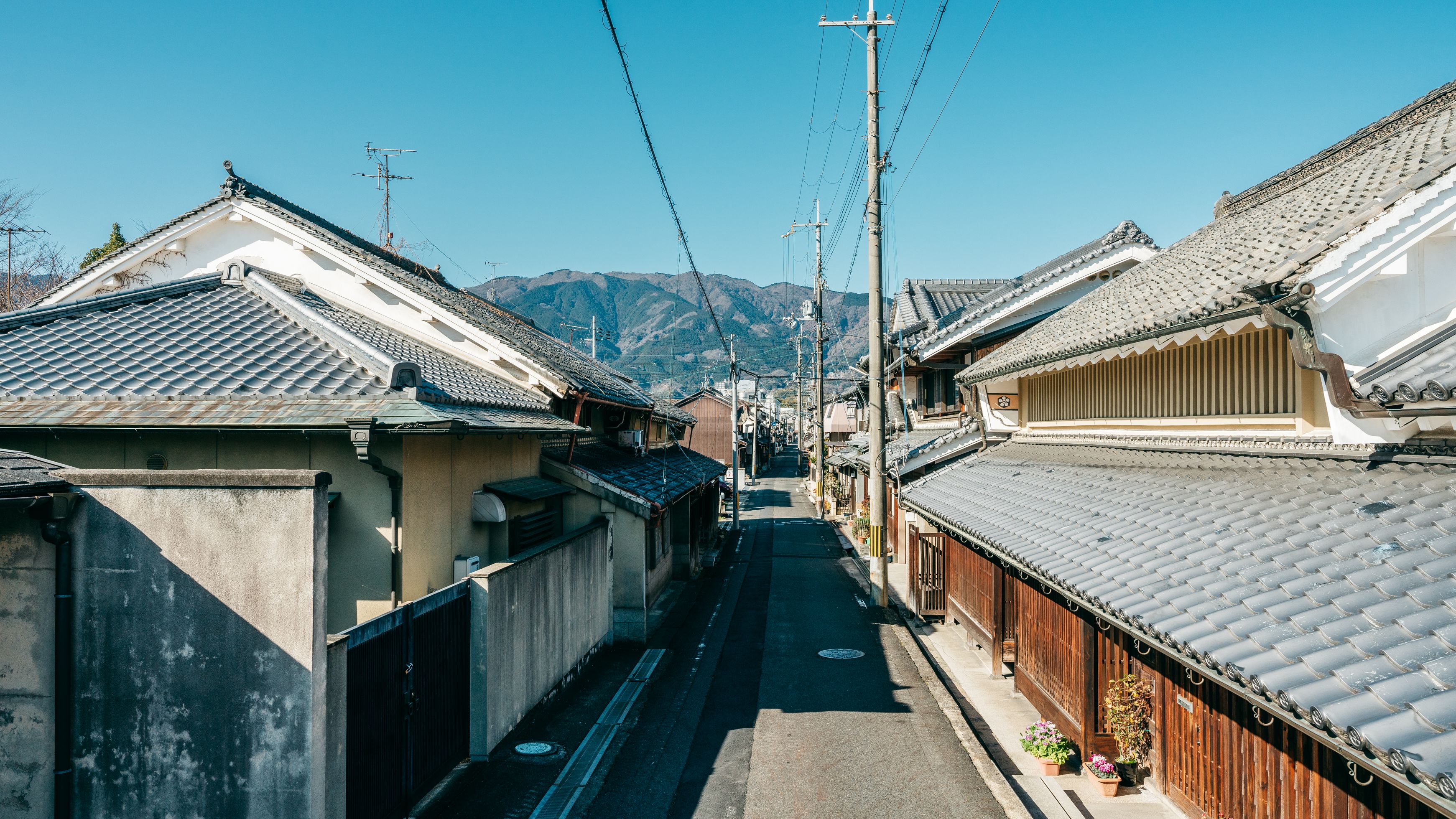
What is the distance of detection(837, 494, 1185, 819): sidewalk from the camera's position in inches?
316

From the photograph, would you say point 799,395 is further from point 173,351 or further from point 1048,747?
point 173,351

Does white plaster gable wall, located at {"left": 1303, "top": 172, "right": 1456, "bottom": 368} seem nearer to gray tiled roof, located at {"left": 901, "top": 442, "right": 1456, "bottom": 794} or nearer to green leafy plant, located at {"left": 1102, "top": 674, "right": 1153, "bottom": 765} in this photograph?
gray tiled roof, located at {"left": 901, "top": 442, "right": 1456, "bottom": 794}

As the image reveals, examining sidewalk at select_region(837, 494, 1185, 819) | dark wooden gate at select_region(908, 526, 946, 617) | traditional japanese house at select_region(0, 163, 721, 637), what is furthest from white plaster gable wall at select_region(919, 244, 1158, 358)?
traditional japanese house at select_region(0, 163, 721, 637)

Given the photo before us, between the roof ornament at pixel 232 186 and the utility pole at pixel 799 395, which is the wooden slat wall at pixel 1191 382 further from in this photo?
the utility pole at pixel 799 395

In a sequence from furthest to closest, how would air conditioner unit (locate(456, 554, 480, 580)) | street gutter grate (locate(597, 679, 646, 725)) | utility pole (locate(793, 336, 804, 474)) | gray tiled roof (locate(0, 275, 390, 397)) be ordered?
1. utility pole (locate(793, 336, 804, 474))
2. street gutter grate (locate(597, 679, 646, 725))
3. air conditioner unit (locate(456, 554, 480, 580))
4. gray tiled roof (locate(0, 275, 390, 397))

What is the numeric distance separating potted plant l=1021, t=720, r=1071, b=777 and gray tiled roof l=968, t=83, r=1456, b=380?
196 inches

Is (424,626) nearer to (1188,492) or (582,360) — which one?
(1188,492)

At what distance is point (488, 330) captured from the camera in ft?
50.4

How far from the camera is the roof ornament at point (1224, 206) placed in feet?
49.1

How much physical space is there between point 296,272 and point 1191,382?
1635 centimetres

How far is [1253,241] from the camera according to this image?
9594 millimetres

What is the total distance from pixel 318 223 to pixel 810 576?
16.8m

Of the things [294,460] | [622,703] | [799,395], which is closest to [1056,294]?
[622,703]

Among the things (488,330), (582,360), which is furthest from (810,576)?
(488,330)
